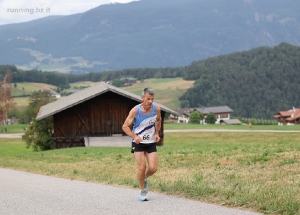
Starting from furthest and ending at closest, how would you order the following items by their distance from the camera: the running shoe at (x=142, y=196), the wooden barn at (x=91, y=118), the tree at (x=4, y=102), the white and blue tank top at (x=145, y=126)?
the tree at (x=4, y=102)
the wooden barn at (x=91, y=118)
the white and blue tank top at (x=145, y=126)
the running shoe at (x=142, y=196)

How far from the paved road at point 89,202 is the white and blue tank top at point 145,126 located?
3.61ft

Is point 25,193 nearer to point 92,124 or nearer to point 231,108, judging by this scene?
point 92,124

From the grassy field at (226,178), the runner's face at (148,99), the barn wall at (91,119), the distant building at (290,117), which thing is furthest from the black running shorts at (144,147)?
the distant building at (290,117)

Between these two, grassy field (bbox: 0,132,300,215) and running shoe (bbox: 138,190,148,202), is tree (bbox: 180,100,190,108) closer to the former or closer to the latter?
grassy field (bbox: 0,132,300,215)

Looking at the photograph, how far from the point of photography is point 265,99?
191 meters

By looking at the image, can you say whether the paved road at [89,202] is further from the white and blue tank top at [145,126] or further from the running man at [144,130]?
the white and blue tank top at [145,126]

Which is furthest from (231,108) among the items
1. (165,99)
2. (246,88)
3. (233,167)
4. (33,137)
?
(233,167)

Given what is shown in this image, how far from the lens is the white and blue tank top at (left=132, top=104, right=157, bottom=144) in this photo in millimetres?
10148

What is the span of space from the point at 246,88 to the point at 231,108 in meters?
11.2

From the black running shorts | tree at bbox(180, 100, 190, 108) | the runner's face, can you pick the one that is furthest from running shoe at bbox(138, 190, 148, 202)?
tree at bbox(180, 100, 190, 108)

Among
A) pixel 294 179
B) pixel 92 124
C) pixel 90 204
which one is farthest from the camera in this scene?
pixel 92 124

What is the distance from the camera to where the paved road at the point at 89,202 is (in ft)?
29.8

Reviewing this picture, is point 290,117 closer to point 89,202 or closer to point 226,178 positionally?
point 226,178

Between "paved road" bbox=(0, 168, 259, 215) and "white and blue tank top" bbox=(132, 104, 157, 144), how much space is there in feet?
3.61
